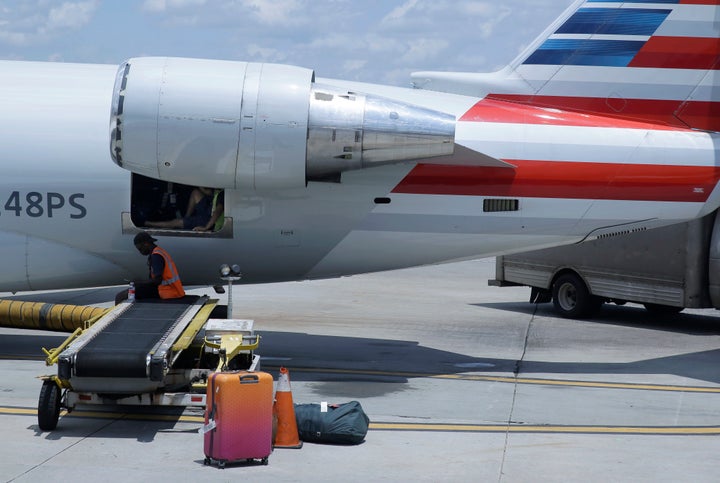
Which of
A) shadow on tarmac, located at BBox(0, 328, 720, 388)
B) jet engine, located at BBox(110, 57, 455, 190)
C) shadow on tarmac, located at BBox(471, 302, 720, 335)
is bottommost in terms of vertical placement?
shadow on tarmac, located at BBox(0, 328, 720, 388)

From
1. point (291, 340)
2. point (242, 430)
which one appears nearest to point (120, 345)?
point (242, 430)

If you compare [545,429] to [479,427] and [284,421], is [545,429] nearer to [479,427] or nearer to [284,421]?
[479,427]

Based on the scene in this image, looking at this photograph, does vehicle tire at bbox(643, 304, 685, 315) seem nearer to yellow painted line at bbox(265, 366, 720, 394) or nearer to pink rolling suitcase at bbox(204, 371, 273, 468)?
yellow painted line at bbox(265, 366, 720, 394)

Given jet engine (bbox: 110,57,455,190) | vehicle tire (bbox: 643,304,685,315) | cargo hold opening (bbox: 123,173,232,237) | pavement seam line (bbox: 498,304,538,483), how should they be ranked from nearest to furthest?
pavement seam line (bbox: 498,304,538,483)
jet engine (bbox: 110,57,455,190)
cargo hold opening (bbox: 123,173,232,237)
vehicle tire (bbox: 643,304,685,315)

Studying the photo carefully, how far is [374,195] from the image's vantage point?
1572 cm

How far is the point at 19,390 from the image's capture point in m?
14.2

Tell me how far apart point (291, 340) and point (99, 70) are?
635 centimetres

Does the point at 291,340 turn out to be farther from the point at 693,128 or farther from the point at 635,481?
the point at 635,481

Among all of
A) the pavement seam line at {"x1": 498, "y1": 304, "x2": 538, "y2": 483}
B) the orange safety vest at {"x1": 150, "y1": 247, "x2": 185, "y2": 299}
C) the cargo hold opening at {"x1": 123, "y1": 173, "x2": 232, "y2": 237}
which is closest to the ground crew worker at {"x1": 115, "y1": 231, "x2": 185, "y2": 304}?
the orange safety vest at {"x1": 150, "y1": 247, "x2": 185, "y2": 299}

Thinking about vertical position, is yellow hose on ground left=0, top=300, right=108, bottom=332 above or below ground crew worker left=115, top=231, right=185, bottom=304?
below

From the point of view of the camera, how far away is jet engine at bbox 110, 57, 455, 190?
47.8 feet

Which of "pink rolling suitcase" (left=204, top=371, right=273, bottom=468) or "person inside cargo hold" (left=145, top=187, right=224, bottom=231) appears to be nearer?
"pink rolling suitcase" (left=204, top=371, right=273, bottom=468)

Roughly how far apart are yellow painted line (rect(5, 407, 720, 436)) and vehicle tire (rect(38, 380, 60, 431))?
875mm

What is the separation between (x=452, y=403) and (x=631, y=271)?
892 cm
